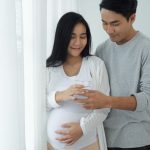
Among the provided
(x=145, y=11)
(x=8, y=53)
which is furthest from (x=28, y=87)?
(x=145, y=11)

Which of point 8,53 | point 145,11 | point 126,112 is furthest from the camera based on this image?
point 145,11

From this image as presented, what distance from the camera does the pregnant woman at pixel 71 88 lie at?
1.47 metres

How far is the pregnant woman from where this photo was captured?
147cm

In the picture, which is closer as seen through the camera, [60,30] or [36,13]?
[36,13]

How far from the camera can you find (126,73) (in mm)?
1521

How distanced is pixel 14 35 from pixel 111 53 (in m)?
0.59

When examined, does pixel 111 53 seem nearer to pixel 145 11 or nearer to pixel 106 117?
pixel 106 117

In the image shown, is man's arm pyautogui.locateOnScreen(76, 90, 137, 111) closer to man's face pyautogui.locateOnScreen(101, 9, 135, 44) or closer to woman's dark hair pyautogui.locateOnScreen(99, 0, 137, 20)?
man's face pyautogui.locateOnScreen(101, 9, 135, 44)

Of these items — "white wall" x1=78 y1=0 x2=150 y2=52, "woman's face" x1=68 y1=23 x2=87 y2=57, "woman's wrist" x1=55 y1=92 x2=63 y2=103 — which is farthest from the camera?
"white wall" x1=78 y1=0 x2=150 y2=52

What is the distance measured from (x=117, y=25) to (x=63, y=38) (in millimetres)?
300

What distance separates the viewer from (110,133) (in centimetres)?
158

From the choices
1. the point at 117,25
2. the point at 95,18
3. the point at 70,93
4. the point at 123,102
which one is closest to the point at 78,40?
the point at 117,25

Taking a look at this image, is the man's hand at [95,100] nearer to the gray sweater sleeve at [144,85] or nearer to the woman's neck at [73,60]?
the gray sweater sleeve at [144,85]

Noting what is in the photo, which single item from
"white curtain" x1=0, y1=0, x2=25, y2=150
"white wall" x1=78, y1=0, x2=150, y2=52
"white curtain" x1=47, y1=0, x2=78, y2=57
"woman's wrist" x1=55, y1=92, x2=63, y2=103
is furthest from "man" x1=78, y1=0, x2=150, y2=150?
"white wall" x1=78, y1=0, x2=150, y2=52
